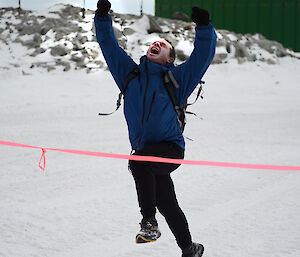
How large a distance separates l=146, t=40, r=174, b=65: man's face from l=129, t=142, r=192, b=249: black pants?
43 centimetres

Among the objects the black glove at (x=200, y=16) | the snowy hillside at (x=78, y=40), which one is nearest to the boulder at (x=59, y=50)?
the snowy hillside at (x=78, y=40)

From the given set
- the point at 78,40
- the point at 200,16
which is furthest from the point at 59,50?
the point at 200,16

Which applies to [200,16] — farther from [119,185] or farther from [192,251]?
[119,185]

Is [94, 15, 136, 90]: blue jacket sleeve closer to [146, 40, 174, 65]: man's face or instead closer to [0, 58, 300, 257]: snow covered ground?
[146, 40, 174, 65]: man's face

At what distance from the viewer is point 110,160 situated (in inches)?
246

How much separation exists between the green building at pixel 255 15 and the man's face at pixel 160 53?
62.7 feet

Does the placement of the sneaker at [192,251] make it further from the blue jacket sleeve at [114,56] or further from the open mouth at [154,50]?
the open mouth at [154,50]

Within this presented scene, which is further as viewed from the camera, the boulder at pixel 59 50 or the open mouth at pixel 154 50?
the boulder at pixel 59 50

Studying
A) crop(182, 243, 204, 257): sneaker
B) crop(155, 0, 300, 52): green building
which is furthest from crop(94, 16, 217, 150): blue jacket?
crop(155, 0, 300, 52): green building

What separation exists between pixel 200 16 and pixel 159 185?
884mm

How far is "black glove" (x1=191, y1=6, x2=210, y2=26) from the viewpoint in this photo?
6.51 feet

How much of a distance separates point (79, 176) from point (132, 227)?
5.60 feet

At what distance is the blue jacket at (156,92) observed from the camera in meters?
2.12

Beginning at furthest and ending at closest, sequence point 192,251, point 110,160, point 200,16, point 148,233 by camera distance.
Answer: point 110,160 < point 192,251 < point 148,233 < point 200,16
